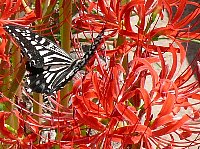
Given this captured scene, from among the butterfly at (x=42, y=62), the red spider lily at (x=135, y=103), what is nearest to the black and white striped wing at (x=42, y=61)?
the butterfly at (x=42, y=62)

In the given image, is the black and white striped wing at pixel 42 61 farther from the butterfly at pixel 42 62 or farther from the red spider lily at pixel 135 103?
the red spider lily at pixel 135 103

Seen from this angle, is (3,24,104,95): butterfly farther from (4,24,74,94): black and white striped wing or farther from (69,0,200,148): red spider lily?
(69,0,200,148): red spider lily

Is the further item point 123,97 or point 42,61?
point 42,61

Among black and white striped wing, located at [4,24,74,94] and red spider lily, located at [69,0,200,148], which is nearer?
red spider lily, located at [69,0,200,148]

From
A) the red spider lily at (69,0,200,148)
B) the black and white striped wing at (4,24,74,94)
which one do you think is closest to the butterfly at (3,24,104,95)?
the black and white striped wing at (4,24,74,94)

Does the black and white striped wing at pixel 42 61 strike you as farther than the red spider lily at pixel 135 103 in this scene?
Yes

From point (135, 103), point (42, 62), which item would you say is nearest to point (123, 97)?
point (135, 103)

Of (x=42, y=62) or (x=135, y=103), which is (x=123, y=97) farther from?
(x=42, y=62)
